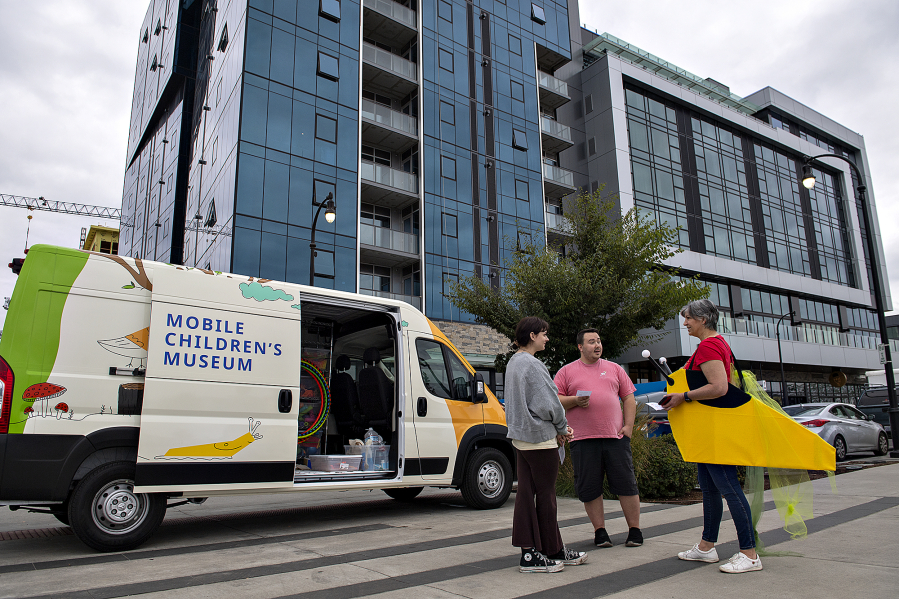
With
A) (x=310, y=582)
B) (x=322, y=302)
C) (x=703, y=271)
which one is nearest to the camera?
(x=310, y=582)

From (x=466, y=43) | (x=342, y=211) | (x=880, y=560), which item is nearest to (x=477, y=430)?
(x=880, y=560)

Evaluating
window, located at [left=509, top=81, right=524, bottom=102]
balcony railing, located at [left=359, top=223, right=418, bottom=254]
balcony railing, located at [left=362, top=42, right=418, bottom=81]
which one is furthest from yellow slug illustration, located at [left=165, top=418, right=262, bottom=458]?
window, located at [left=509, top=81, right=524, bottom=102]

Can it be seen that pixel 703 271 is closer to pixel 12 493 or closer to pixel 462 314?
pixel 462 314

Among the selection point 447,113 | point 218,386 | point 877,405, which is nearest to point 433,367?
point 218,386

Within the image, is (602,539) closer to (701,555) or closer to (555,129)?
(701,555)

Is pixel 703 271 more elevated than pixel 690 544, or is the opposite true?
pixel 703 271

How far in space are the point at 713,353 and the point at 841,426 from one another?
37.9 feet

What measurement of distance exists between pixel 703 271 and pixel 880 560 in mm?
33983

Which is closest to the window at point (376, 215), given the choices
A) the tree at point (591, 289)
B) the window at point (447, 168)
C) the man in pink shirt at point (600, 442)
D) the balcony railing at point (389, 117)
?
the window at point (447, 168)

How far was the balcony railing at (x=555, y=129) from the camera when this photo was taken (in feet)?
114

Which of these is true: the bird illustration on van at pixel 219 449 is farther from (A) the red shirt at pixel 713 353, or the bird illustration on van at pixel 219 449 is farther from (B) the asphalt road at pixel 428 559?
(A) the red shirt at pixel 713 353

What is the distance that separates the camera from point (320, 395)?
7.89 metres

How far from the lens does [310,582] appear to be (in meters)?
4.16

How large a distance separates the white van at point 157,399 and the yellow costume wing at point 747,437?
12.1 feet
